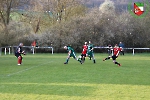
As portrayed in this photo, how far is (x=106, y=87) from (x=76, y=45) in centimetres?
3809

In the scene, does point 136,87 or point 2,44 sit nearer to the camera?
point 136,87

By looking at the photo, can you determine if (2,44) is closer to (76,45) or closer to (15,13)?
(15,13)

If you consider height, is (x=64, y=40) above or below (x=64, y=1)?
below

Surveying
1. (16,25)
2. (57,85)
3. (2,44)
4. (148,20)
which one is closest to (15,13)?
(16,25)

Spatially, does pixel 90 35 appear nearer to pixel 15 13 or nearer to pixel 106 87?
pixel 15 13

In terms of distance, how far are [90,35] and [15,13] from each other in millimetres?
14221

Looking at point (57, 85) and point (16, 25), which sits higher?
point (16, 25)

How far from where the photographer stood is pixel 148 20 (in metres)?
51.2

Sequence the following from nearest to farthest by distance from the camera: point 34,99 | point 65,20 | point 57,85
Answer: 1. point 34,99
2. point 57,85
3. point 65,20

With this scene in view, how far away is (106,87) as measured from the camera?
12266 mm

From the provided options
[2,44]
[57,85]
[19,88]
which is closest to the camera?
[19,88]

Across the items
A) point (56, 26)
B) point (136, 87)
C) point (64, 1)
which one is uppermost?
point (64, 1)

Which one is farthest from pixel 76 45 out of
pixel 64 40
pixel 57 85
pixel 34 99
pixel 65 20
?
pixel 34 99

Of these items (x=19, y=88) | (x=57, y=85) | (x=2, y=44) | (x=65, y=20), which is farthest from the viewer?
(x=65, y=20)
